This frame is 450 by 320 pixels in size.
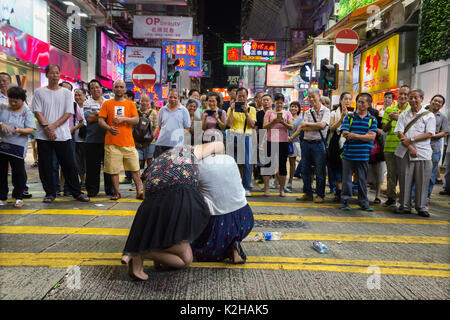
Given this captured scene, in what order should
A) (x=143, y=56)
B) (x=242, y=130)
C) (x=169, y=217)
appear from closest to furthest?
1. (x=169, y=217)
2. (x=242, y=130)
3. (x=143, y=56)

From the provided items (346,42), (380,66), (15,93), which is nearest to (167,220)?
(15,93)

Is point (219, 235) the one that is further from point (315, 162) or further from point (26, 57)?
point (26, 57)

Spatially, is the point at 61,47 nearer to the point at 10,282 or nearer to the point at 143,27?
the point at 143,27

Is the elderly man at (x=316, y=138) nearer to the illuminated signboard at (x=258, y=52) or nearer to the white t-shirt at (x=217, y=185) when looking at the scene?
the white t-shirt at (x=217, y=185)

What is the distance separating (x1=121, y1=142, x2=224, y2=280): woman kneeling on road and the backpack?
3789mm

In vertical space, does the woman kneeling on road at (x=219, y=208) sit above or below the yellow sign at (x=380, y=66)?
below

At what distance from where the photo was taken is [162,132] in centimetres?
623

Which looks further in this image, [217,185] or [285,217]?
[285,217]

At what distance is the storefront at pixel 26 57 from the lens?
379 inches

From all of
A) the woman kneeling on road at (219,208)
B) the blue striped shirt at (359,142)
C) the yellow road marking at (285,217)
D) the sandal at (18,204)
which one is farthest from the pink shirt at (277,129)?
the sandal at (18,204)

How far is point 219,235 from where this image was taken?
2971mm

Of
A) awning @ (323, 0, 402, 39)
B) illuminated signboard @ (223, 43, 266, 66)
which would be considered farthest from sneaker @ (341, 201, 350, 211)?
illuminated signboard @ (223, 43, 266, 66)

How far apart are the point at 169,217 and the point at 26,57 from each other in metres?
10.4

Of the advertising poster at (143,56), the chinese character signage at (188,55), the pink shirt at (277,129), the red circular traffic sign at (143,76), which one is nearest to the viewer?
the pink shirt at (277,129)
